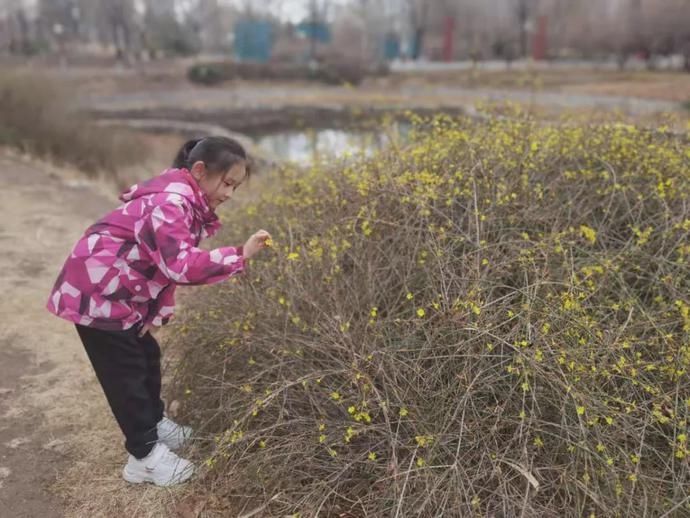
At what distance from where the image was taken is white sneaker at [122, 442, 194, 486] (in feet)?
7.74

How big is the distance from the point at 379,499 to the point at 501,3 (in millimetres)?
44690

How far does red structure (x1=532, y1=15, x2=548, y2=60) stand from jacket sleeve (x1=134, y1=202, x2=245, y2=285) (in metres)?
41.2

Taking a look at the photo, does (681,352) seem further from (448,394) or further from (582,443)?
(448,394)

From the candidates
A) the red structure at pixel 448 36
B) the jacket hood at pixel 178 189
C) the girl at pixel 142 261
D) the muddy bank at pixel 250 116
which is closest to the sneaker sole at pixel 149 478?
the girl at pixel 142 261

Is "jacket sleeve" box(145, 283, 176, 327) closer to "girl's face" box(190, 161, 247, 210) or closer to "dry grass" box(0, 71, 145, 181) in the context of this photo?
"girl's face" box(190, 161, 247, 210)

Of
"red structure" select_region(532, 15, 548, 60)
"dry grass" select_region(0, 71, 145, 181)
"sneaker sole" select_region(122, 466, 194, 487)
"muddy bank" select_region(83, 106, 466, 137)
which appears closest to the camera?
"sneaker sole" select_region(122, 466, 194, 487)

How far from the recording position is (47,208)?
680 cm

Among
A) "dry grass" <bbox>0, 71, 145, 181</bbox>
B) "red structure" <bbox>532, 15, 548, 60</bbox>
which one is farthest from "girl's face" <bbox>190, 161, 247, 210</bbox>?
"red structure" <bbox>532, 15, 548, 60</bbox>

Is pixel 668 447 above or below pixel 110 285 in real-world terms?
below

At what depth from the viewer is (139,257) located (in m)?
2.07

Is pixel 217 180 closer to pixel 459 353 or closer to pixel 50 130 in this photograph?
A: pixel 459 353

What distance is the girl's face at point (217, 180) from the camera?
2109 mm

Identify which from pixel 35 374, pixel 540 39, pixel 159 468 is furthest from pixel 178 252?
pixel 540 39

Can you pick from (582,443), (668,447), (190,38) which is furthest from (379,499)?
(190,38)
